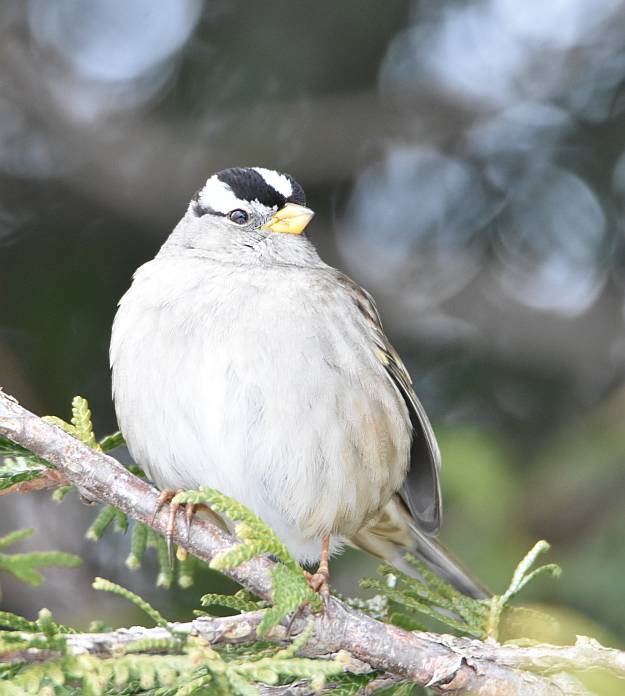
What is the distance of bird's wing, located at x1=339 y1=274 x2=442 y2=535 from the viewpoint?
2811mm

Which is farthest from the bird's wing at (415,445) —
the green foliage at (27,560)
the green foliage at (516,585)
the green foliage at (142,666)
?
the green foliage at (142,666)

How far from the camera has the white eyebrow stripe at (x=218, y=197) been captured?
10.00 feet

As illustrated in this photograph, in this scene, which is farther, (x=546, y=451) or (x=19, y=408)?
(x=546, y=451)

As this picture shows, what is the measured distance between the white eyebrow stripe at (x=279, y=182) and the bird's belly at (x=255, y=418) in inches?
A: 27.3

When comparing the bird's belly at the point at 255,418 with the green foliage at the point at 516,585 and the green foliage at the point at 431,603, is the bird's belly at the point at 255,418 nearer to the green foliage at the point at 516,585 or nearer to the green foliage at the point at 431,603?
the green foliage at the point at 431,603

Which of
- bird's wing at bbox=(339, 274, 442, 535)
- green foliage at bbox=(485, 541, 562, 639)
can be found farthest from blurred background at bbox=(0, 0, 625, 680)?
green foliage at bbox=(485, 541, 562, 639)

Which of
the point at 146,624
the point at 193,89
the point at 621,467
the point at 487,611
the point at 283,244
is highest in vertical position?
the point at 193,89

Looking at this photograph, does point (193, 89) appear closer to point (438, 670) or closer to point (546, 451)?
point (546, 451)

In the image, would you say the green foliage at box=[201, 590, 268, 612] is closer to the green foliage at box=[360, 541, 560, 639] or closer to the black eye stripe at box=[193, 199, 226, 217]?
the green foliage at box=[360, 541, 560, 639]

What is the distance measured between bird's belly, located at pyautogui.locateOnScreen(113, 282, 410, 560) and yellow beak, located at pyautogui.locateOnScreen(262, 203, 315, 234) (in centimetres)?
57

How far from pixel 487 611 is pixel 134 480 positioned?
829mm

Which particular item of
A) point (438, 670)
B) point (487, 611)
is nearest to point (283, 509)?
point (487, 611)

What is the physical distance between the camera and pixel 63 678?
1382 millimetres

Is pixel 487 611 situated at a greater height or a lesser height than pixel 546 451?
lesser
